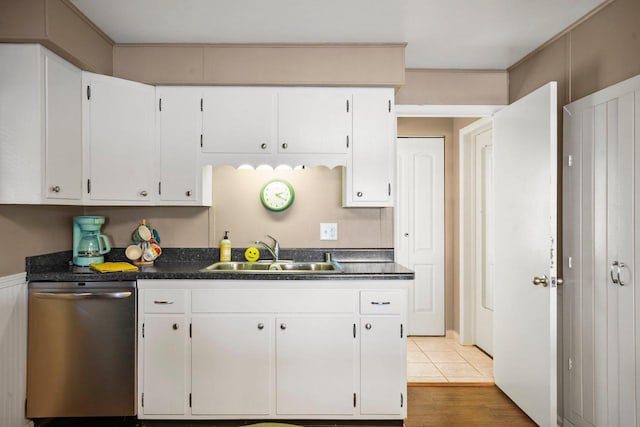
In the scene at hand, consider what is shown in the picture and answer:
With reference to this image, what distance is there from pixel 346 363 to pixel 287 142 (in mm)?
1475

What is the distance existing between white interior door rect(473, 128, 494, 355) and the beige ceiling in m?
1.29

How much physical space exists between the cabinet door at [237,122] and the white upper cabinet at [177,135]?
0.24 feet

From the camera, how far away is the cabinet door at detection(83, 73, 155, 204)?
281 centimetres

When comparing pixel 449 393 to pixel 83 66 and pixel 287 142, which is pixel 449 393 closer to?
pixel 287 142

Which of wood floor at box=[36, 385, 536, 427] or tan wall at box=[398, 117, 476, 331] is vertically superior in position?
tan wall at box=[398, 117, 476, 331]

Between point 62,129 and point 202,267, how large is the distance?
1.18 meters

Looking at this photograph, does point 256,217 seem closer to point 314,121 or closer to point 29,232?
point 314,121

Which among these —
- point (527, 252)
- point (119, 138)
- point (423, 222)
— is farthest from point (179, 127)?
point (423, 222)

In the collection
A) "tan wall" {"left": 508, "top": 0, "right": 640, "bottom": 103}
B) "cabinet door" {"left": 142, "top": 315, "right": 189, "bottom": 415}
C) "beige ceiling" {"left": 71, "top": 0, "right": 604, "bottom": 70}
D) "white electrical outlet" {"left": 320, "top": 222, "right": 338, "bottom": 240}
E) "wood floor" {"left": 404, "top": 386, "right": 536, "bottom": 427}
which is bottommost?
"wood floor" {"left": 404, "top": 386, "right": 536, "bottom": 427}

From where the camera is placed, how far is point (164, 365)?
2643 millimetres

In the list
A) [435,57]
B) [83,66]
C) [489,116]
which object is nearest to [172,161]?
[83,66]

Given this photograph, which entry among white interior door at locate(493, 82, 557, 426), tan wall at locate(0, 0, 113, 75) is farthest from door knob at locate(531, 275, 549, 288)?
tan wall at locate(0, 0, 113, 75)

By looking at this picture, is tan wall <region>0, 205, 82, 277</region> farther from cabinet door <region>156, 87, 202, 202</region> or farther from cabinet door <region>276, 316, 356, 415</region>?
cabinet door <region>276, 316, 356, 415</region>

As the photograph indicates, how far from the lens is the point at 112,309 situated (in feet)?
8.54
